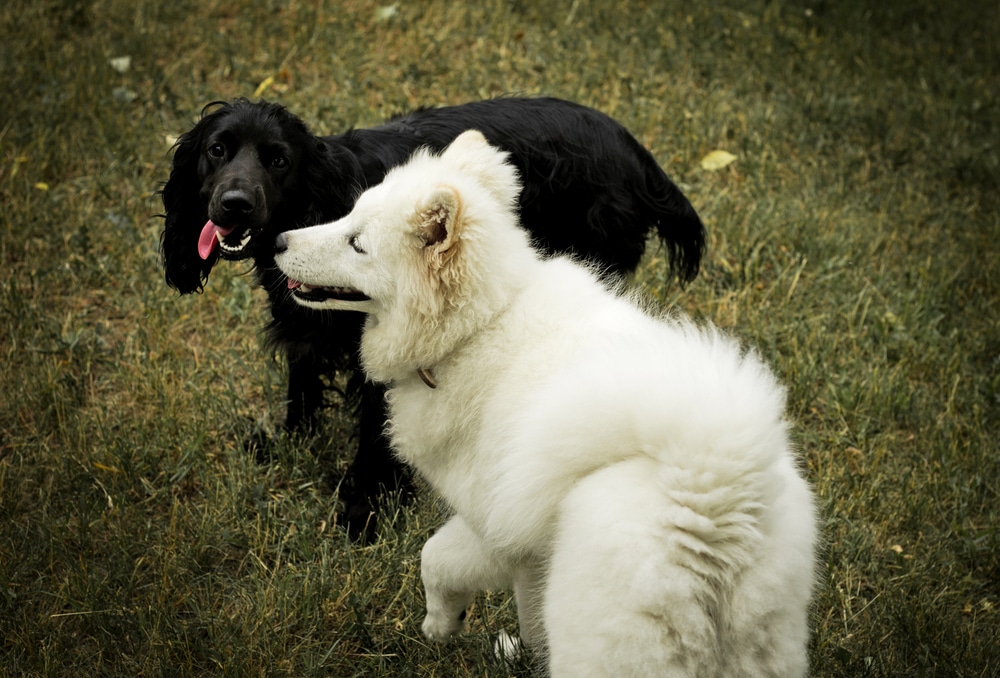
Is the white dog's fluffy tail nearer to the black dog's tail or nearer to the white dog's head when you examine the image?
the white dog's head

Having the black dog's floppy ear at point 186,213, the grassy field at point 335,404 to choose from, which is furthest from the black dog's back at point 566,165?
the grassy field at point 335,404

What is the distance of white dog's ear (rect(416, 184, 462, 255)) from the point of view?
7.57 feet

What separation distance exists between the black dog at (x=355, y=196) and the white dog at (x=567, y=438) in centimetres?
66

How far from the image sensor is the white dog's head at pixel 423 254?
2393 millimetres

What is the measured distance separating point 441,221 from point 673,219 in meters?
2.05

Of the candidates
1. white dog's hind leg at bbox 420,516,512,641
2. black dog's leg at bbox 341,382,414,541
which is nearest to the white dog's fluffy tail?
Answer: white dog's hind leg at bbox 420,516,512,641

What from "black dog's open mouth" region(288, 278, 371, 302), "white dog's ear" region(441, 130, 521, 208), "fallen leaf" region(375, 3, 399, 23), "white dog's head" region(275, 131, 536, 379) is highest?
"white dog's ear" region(441, 130, 521, 208)

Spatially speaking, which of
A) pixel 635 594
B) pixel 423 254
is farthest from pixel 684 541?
pixel 423 254

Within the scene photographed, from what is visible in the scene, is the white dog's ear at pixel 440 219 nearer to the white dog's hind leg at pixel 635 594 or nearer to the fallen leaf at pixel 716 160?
the white dog's hind leg at pixel 635 594

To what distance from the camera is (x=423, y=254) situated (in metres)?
2.43

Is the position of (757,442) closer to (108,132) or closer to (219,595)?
(219,595)

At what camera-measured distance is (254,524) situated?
3.35 metres

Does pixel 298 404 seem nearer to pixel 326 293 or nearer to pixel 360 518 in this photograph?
pixel 360 518

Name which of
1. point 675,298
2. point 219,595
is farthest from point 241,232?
point 675,298
